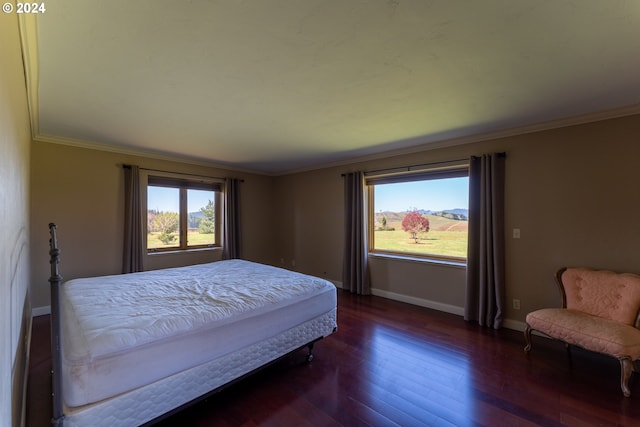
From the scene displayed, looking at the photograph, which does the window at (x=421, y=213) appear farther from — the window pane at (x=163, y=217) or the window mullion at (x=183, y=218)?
the window pane at (x=163, y=217)

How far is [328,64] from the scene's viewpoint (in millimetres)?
1825

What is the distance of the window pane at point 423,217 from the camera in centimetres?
382

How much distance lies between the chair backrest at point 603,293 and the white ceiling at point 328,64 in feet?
5.43

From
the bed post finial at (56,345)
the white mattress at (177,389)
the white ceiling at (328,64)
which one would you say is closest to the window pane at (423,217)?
the white ceiling at (328,64)

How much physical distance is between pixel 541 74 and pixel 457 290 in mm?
2761

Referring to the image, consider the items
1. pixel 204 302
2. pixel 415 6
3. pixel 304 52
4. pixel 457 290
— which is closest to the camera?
pixel 415 6

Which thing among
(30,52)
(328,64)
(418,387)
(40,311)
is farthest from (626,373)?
(40,311)

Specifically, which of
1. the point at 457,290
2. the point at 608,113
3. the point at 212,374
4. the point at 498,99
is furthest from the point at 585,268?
the point at 212,374

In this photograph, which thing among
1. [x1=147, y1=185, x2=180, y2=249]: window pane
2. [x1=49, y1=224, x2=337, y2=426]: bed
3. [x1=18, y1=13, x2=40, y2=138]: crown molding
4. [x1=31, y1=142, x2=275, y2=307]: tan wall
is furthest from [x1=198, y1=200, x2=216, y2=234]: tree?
[x1=18, y1=13, x2=40, y2=138]: crown molding

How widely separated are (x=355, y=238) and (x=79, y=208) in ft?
13.6

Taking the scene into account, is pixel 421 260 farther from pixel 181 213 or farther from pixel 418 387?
pixel 181 213

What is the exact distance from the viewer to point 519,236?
3219 millimetres

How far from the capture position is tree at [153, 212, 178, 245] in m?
4.47

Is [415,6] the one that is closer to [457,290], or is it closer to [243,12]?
[243,12]
